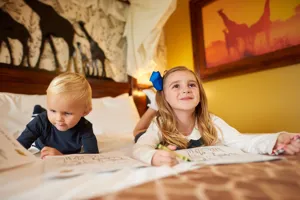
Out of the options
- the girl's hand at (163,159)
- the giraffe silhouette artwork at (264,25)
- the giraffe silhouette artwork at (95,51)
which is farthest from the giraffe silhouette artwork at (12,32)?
the giraffe silhouette artwork at (264,25)

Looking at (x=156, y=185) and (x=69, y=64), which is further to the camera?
(x=69, y=64)

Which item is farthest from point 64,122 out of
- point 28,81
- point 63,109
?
point 28,81

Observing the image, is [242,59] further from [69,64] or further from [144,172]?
[144,172]

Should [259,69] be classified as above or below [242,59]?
below

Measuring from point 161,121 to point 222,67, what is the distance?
1.36 meters

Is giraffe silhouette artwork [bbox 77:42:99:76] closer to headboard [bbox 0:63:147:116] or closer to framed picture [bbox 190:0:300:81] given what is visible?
headboard [bbox 0:63:147:116]

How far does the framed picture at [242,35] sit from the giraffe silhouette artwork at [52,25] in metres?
1.31

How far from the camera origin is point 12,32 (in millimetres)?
1484

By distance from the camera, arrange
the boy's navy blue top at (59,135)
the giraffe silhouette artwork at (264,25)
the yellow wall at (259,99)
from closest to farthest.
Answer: the boy's navy blue top at (59,135), the yellow wall at (259,99), the giraffe silhouette artwork at (264,25)

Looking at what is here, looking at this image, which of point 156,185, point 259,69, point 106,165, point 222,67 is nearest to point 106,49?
point 222,67

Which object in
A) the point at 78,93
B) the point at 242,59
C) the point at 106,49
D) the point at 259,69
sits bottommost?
the point at 78,93

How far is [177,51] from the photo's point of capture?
2551 millimetres

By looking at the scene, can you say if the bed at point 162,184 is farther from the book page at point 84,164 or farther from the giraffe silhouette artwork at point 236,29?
the giraffe silhouette artwork at point 236,29

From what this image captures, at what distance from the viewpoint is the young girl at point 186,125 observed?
2.61 feet
